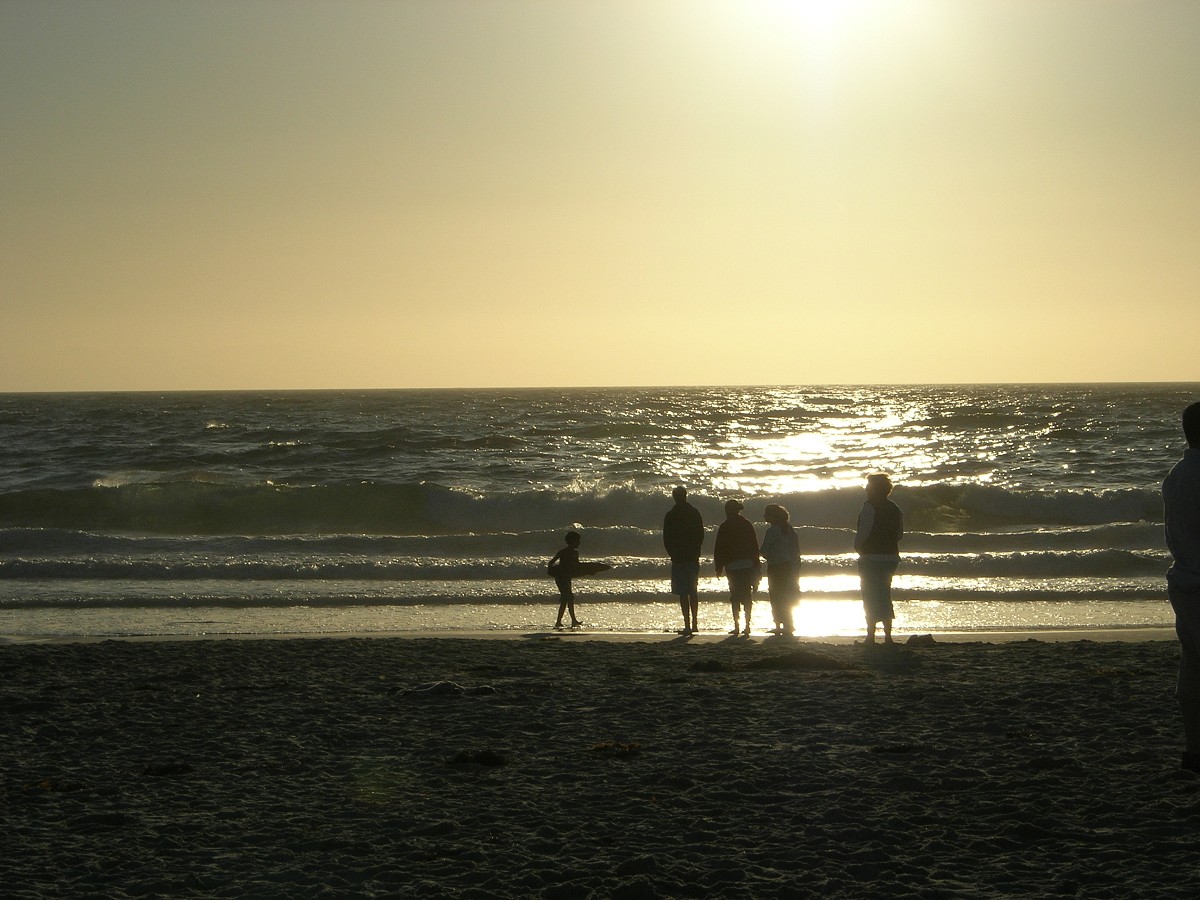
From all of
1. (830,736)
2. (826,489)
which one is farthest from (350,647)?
(826,489)

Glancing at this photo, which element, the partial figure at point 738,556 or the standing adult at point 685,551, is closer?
→ the partial figure at point 738,556

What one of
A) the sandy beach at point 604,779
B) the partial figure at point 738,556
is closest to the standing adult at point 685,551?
the partial figure at point 738,556

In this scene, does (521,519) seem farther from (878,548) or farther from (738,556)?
(878,548)

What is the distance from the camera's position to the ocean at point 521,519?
15.7 meters

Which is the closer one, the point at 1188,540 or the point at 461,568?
the point at 1188,540

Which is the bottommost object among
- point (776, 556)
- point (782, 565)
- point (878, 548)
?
point (782, 565)

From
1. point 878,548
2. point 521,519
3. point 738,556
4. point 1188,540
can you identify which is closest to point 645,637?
point 738,556

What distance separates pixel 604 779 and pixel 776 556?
6383mm

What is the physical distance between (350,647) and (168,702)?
287cm

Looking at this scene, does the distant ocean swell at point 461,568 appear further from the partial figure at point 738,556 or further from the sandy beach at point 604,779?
the sandy beach at point 604,779

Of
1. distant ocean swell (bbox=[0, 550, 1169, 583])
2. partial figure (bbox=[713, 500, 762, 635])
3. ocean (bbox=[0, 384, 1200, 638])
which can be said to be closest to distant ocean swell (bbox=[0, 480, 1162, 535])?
ocean (bbox=[0, 384, 1200, 638])

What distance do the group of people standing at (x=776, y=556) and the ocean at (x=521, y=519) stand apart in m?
0.90

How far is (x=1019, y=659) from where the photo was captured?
10.1 metres

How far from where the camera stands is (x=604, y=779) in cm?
638
